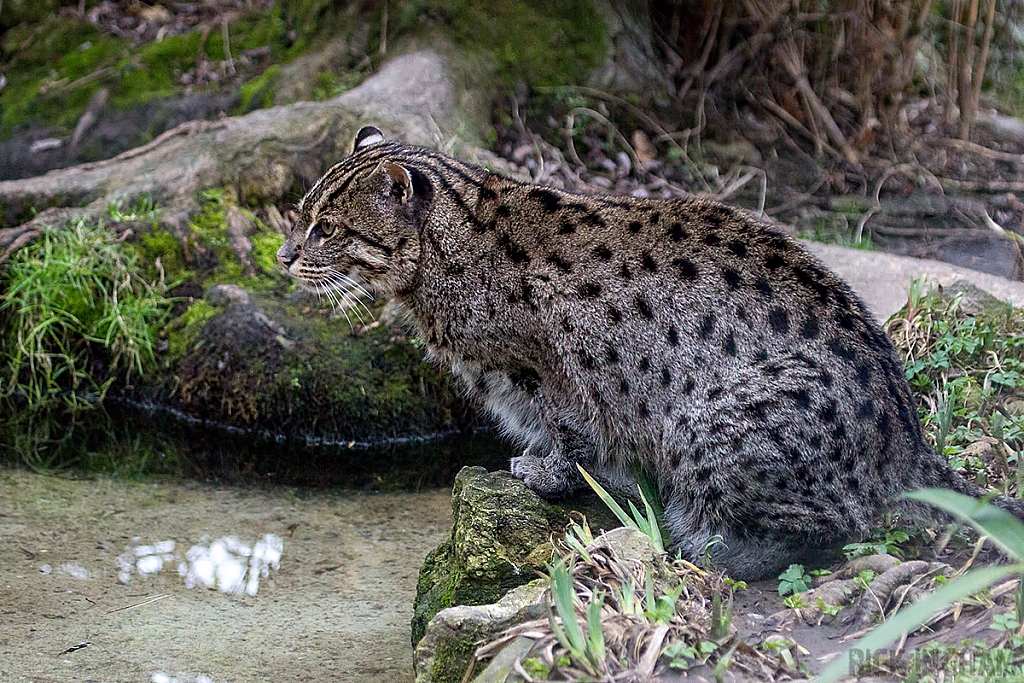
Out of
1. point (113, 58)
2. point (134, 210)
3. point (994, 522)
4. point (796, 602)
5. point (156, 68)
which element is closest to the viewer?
point (994, 522)

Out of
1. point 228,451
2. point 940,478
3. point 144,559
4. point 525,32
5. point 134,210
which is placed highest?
point 525,32

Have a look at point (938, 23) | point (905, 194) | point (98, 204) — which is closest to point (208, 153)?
point (98, 204)

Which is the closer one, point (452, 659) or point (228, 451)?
point (452, 659)

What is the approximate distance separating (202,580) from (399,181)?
2.27 m

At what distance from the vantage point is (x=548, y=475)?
15.1 feet

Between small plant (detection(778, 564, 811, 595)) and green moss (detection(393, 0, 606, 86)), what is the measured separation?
6660 mm

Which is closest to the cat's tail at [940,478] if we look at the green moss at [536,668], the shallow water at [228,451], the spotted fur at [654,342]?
the spotted fur at [654,342]

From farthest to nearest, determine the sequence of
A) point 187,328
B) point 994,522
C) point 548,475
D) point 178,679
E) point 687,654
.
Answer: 1. point 187,328
2. point 548,475
3. point 178,679
4. point 687,654
5. point 994,522

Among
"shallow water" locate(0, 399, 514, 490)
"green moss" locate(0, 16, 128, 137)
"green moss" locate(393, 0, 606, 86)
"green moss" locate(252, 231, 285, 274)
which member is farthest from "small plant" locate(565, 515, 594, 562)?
"green moss" locate(0, 16, 128, 137)

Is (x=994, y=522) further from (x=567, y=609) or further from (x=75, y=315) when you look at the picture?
(x=75, y=315)

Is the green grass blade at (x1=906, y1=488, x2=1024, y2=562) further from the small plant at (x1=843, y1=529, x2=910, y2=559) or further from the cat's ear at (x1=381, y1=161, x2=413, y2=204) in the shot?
the cat's ear at (x1=381, y1=161, x2=413, y2=204)

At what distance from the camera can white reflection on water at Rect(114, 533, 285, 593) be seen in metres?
5.20

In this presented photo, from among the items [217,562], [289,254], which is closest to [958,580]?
[289,254]

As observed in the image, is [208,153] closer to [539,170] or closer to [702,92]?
[539,170]
